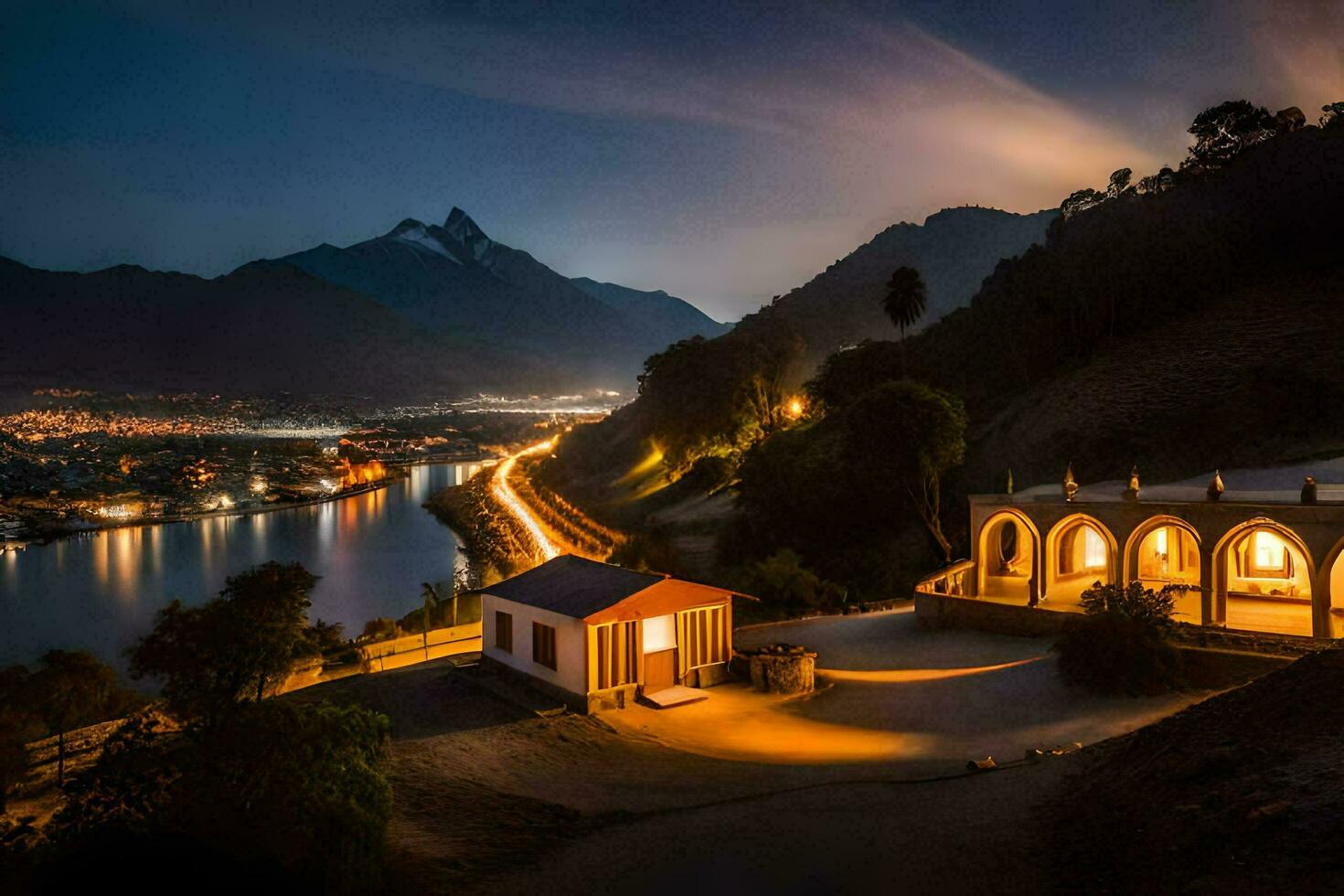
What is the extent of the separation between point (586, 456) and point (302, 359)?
134 metres

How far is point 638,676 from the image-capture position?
15.0 meters

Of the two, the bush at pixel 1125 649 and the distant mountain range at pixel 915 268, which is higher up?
the distant mountain range at pixel 915 268

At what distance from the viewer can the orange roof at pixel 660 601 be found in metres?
14.7

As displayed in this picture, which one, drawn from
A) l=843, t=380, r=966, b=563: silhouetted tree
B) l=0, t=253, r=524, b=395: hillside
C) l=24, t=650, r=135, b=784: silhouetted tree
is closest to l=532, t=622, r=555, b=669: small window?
l=24, t=650, r=135, b=784: silhouetted tree

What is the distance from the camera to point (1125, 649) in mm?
13484

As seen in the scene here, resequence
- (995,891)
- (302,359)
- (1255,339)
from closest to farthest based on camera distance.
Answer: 1. (995,891)
2. (1255,339)
3. (302,359)

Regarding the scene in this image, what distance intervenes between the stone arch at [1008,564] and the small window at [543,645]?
411 inches

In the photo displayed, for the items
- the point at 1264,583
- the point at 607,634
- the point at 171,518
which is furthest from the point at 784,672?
the point at 171,518

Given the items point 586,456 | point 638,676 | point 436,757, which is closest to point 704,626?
point 638,676

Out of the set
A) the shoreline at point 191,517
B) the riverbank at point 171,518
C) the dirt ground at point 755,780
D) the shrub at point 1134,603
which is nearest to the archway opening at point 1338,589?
the shrub at point 1134,603

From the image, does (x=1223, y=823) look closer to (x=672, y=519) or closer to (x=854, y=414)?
(x=854, y=414)

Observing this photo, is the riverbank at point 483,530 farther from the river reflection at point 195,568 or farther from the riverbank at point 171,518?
the riverbank at point 171,518

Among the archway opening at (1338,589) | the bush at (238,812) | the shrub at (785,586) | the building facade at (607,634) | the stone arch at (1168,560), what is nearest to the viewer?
the bush at (238,812)

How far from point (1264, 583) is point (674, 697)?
12364mm
